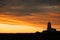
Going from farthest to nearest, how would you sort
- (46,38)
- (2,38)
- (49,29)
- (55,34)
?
1. (2,38)
2. (49,29)
3. (55,34)
4. (46,38)

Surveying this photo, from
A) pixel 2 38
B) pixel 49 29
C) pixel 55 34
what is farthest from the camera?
pixel 2 38

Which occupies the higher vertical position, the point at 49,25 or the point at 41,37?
the point at 49,25

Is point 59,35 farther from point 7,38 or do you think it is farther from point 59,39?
point 7,38

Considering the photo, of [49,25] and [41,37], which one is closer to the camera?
[41,37]

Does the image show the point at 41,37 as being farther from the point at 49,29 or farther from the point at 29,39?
the point at 29,39

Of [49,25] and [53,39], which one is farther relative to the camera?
[49,25]

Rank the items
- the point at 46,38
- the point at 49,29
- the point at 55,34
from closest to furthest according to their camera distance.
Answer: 1. the point at 46,38
2. the point at 55,34
3. the point at 49,29

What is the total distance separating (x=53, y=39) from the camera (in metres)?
57.6

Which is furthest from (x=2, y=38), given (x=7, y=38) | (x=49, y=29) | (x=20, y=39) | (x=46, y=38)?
(x=46, y=38)

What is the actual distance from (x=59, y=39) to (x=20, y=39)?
19.1m

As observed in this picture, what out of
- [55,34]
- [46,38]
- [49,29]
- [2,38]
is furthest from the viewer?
[2,38]

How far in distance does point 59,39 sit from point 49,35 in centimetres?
321

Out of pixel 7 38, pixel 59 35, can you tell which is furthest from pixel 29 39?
pixel 59 35

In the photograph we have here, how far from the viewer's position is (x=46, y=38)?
2163 inches
